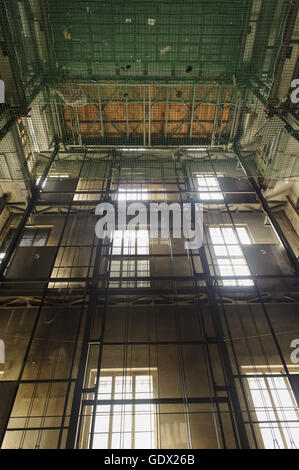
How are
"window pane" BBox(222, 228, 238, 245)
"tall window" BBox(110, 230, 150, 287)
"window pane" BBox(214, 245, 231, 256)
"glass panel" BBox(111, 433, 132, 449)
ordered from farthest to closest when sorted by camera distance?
"window pane" BBox(222, 228, 238, 245) < "window pane" BBox(214, 245, 231, 256) < "tall window" BBox(110, 230, 150, 287) < "glass panel" BBox(111, 433, 132, 449)

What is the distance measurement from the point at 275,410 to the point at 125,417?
3201 mm

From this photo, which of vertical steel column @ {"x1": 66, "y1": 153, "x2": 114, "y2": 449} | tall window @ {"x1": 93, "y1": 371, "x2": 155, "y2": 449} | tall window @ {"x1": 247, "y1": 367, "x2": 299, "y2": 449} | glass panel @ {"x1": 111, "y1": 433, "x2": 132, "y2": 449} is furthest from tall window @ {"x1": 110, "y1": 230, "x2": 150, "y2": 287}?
tall window @ {"x1": 247, "y1": 367, "x2": 299, "y2": 449}

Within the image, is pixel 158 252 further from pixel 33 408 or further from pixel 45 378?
pixel 33 408

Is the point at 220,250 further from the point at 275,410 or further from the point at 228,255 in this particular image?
the point at 275,410

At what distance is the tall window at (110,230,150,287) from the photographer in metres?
7.36

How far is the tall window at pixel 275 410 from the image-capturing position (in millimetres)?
4977

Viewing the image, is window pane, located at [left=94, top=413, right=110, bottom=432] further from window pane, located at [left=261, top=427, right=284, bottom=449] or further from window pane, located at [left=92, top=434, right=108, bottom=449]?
window pane, located at [left=261, top=427, right=284, bottom=449]

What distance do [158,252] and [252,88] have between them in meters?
6.01

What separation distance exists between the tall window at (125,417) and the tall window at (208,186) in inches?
264

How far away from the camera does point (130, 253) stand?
309 inches

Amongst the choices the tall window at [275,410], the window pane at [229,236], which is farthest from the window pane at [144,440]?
the window pane at [229,236]

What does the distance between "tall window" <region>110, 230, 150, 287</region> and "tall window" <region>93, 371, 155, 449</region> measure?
8.07ft
